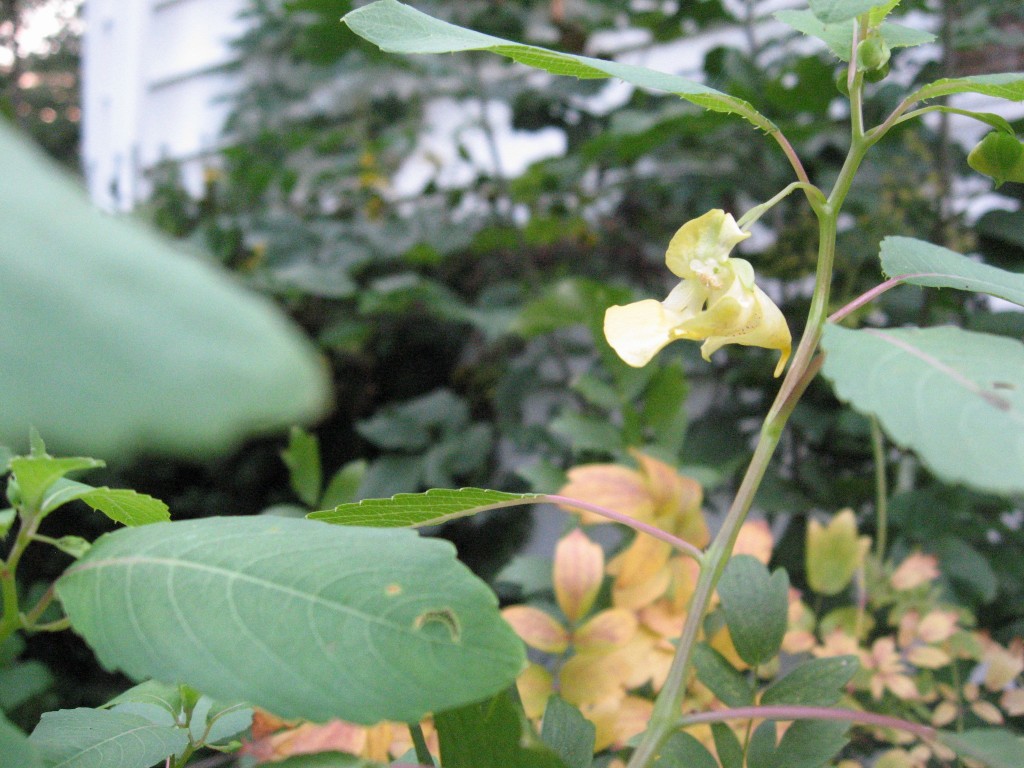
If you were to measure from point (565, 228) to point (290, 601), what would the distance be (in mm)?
1479

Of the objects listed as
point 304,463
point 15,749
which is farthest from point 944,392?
point 304,463

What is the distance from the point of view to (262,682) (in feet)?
0.83

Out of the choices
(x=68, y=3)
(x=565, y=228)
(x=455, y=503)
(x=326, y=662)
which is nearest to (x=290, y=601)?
(x=326, y=662)

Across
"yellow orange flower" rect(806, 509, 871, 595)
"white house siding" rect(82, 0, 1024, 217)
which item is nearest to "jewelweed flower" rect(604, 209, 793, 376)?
"yellow orange flower" rect(806, 509, 871, 595)

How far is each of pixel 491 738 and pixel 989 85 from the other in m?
0.37

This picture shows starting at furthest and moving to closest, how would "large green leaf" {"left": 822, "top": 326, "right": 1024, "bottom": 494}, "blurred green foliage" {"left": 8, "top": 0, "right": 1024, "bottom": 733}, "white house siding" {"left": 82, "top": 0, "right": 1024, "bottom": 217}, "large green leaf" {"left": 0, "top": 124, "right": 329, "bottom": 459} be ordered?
"white house siding" {"left": 82, "top": 0, "right": 1024, "bottom": 217} → "blurred green foliage" {"left": 8, "top": 0, "right": 1024, "bottom": 733} → "large green leaf" {"left": 822, "top": 326, "right": 1024, "bottom": 494} → "large green leaf" {"left": 0, "top": 124, "right": 329, "bottom": 459}

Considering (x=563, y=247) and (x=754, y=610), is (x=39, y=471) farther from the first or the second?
(x=563, y=247)

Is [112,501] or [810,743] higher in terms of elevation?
[112,501]

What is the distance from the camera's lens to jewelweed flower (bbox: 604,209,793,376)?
34 centimetres

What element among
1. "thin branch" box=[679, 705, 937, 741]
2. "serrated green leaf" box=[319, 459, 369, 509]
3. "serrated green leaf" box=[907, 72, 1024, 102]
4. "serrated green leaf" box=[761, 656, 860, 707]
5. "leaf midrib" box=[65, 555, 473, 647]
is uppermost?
"serrated green leaf" box=[907, 72, 1024, 102]

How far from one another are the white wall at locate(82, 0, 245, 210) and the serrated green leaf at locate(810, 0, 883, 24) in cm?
282

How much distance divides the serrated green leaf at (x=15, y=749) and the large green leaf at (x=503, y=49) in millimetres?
309

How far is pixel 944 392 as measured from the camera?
0.89 ft

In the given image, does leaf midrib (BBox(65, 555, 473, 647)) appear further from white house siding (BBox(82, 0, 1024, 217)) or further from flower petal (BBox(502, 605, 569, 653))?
white house siding (BBox(82, 0, 1024, 217))
